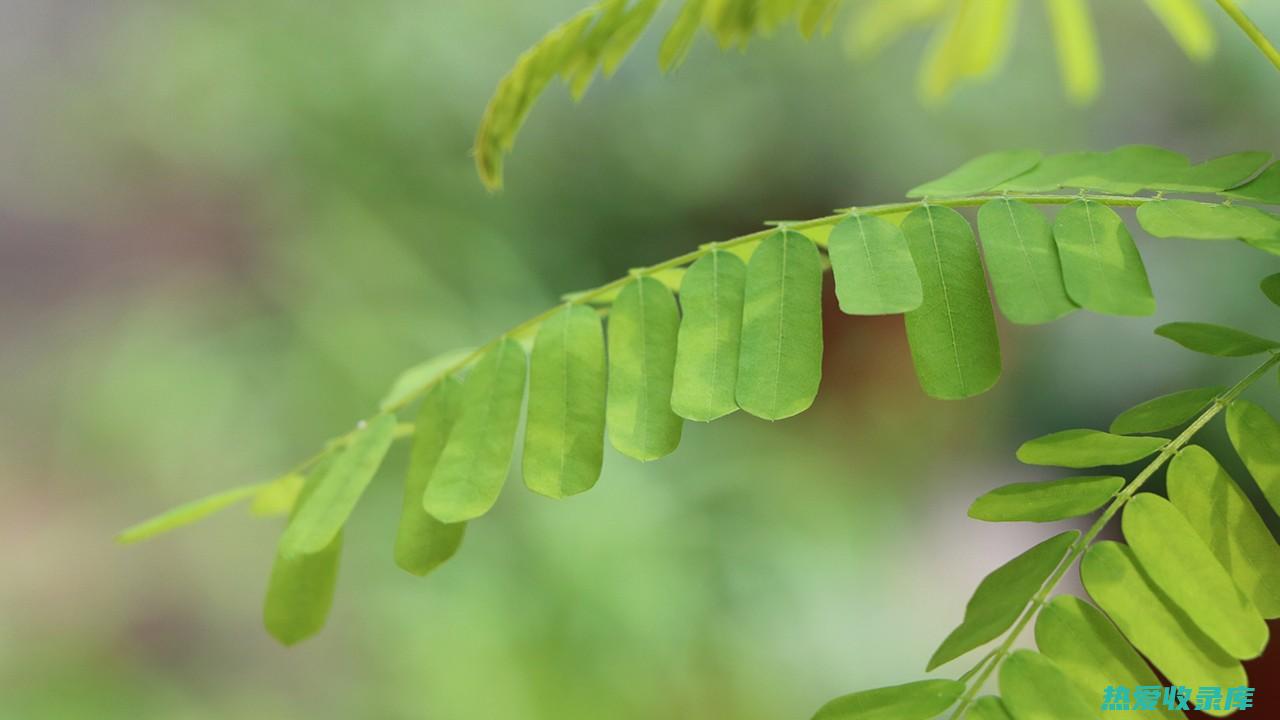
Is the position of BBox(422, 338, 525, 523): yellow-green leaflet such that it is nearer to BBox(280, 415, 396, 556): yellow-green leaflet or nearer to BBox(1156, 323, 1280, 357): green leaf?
BBox(280, 415, 396, 556): yellow-green leaflet

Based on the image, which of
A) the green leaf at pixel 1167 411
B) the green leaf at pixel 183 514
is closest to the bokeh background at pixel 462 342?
the green leaf at pixel 183 514

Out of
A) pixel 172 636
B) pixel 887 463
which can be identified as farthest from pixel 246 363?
pixel 887 463

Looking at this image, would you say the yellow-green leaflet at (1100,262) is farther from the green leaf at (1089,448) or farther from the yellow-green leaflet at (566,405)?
the yellow-green leaflet at (566,405)

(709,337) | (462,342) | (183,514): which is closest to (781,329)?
(709,337)

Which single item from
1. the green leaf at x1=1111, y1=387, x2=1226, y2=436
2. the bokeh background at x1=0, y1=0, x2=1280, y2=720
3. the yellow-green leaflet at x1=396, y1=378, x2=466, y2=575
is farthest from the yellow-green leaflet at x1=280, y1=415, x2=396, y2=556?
the bokeh background at x1=0, y1=0, x2=1280, y2=720

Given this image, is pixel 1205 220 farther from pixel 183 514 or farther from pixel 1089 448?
pixel 183 514

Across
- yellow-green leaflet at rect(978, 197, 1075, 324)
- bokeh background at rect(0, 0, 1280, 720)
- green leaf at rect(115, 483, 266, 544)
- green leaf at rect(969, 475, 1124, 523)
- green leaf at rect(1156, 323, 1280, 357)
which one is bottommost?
green leaf at rect(969, 475, 1124, 523)
